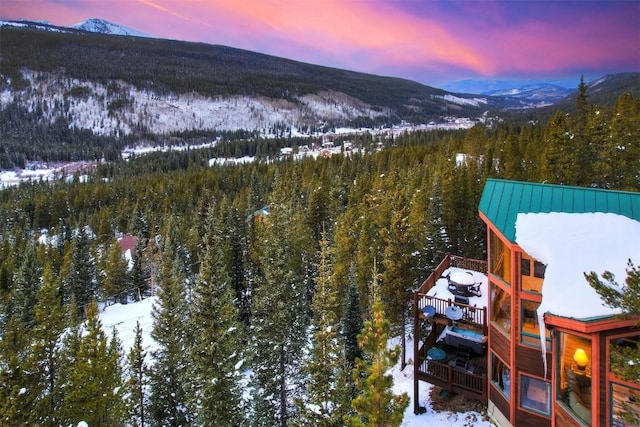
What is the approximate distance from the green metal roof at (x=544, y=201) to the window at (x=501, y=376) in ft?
16.4

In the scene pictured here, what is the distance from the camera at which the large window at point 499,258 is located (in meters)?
13.0

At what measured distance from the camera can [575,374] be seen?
9953 millimetres

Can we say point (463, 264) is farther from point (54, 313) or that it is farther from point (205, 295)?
point (54, 313)

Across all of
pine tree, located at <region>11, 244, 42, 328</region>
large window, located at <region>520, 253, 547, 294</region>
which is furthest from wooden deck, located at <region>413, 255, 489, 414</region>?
pine tree, located at <region>11, 244, 42, 328</region>

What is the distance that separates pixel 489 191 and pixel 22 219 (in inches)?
3899

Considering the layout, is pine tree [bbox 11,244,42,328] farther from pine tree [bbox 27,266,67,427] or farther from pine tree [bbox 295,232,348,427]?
pine tree [bbox 295,232,348,427]

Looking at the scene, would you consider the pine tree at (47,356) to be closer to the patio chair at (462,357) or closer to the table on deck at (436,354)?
the table on deck at (436,354)

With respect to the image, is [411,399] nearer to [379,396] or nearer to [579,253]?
[379,396]

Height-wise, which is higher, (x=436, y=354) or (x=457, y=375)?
(x=436, y=354)

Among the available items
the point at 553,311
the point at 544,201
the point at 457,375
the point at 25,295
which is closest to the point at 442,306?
the point at 457,375

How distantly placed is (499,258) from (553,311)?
4675mm

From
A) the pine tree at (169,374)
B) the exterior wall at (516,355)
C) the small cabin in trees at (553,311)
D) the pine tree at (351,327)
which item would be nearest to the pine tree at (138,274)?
the pine tree at (169,374)

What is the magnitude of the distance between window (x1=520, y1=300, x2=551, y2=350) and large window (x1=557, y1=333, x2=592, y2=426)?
222cm

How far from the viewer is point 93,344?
1903 centimetres
